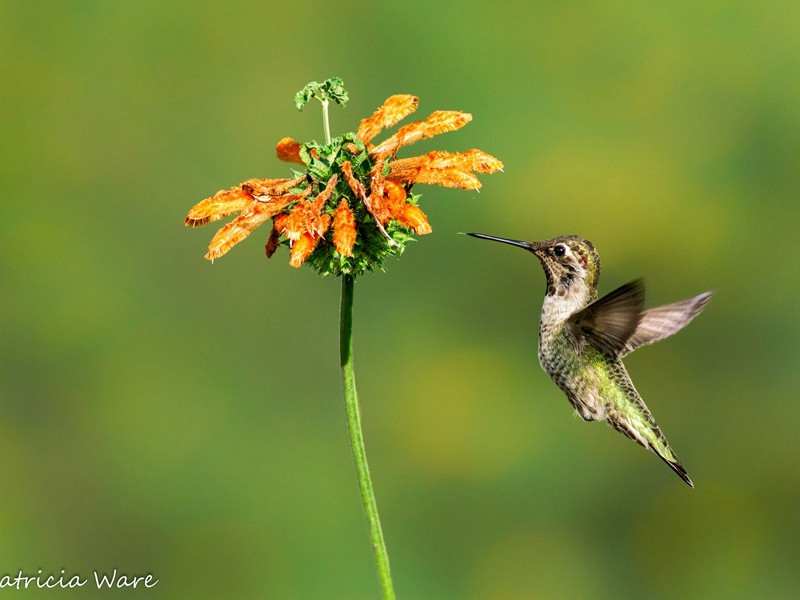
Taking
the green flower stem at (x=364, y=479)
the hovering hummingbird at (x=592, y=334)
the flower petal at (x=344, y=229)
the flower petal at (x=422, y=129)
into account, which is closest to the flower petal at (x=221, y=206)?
the flower petal at (x=344, y=229)

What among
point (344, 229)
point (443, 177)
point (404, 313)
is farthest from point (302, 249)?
point (404, 313)

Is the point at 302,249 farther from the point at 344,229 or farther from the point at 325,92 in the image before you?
the point at 325,92

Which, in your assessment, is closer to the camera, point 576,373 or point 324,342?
point 576,373

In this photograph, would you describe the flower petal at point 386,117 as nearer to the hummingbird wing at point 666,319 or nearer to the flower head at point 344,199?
the flower head at point 344,199

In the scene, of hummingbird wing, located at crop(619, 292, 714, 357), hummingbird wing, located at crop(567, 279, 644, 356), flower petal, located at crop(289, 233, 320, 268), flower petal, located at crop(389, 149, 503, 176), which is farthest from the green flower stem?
hummingbird wing, located at crop(619, 292, 714, 357)

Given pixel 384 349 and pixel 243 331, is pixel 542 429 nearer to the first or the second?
pixel 384 349

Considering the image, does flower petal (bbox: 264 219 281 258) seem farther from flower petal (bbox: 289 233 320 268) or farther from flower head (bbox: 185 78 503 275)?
flower petal (bbox: 289 233 320 268)

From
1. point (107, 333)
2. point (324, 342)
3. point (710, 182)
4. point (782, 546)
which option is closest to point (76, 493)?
point (107, 333)

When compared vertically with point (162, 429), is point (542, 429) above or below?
below
